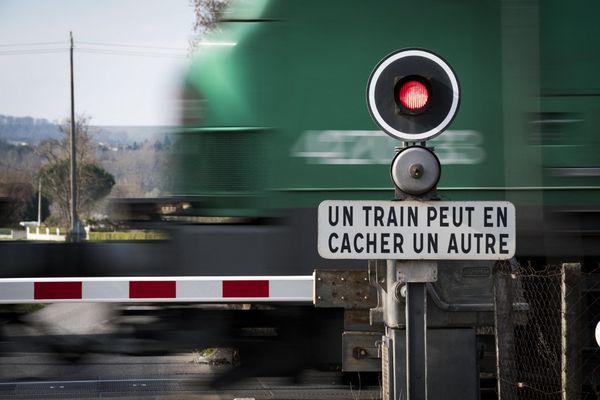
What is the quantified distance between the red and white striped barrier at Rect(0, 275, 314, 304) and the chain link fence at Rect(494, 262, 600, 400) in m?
1.29

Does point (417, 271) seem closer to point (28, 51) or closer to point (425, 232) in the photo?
point (425, 232)

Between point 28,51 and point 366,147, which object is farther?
point 28,51

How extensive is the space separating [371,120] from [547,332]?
189cm

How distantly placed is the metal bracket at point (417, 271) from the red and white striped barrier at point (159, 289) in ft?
6.34

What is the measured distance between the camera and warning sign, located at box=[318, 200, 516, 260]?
12.4 feet

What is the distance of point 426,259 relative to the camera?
3.78 meters

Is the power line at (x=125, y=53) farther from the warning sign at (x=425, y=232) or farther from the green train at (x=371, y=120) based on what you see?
the warning sign at (x=425, y=232)

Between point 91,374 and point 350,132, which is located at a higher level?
point 350,132

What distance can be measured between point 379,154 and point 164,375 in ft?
9.94

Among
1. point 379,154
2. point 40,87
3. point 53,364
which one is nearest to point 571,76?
point 379,154

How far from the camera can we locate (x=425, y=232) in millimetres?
3787

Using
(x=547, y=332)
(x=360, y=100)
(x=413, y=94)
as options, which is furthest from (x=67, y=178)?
(x=547, y=332)

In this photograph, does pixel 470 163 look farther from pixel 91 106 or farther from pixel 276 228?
pixel 91 106

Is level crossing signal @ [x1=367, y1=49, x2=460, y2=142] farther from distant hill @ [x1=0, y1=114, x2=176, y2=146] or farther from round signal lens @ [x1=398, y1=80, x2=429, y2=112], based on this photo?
distant hill @ [x1=0, y1=114, x2=176, y2=146]
